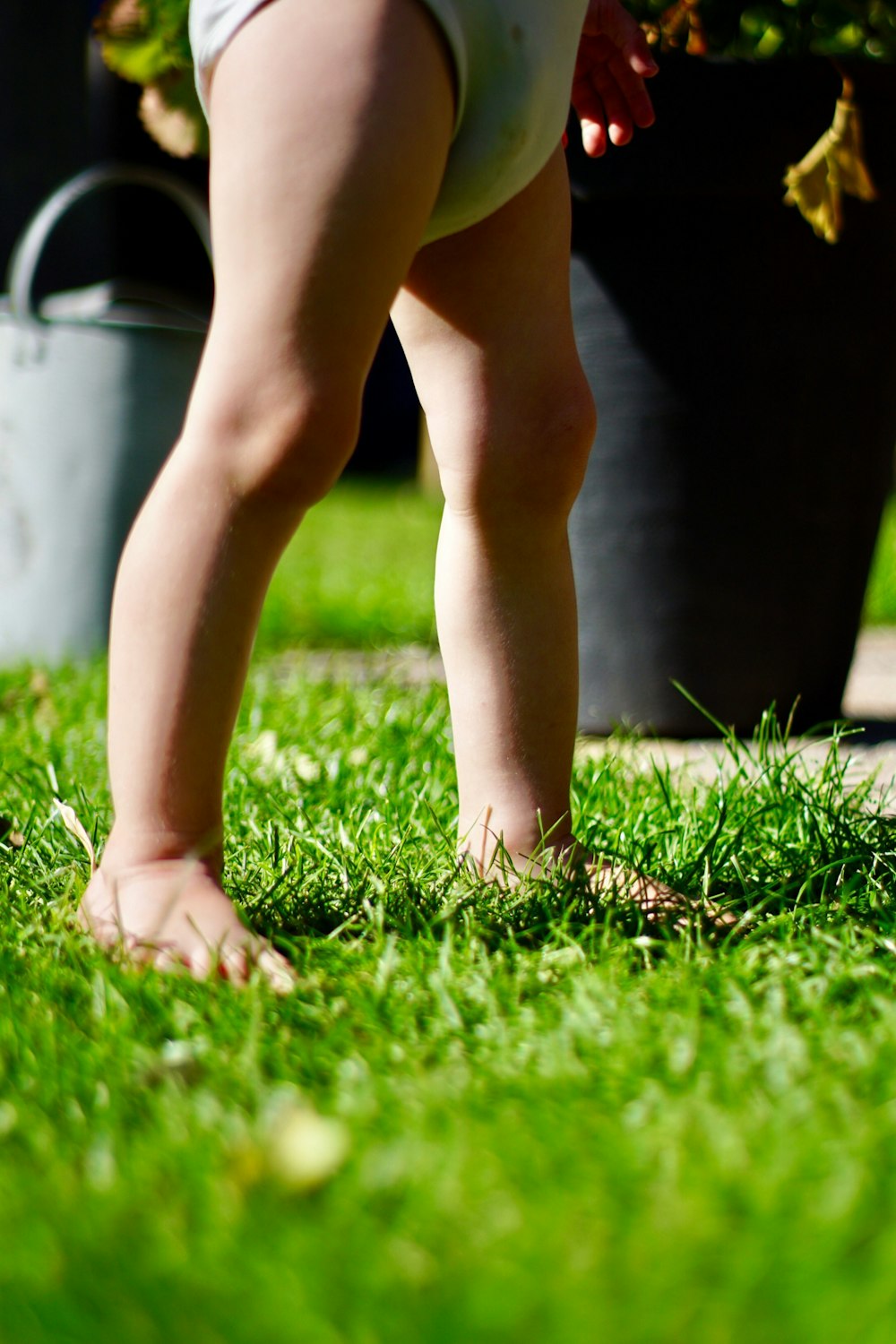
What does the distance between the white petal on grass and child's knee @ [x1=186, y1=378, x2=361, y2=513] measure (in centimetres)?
44

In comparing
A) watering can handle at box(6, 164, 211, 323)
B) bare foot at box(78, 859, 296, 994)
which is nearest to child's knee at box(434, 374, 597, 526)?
bare foot at box(78, 859, 296, 994)

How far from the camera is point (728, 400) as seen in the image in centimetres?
229

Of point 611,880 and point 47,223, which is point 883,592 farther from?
point 611,880

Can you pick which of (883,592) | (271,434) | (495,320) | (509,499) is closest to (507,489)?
(509,499)

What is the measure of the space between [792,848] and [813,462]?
3.16 ft

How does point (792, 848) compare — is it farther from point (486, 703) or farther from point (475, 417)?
point (475, 417)

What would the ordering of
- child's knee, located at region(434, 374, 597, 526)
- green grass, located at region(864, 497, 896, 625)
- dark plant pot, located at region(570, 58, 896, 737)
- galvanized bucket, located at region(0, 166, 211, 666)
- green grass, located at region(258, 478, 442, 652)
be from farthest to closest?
green grass, located at region(864, 497, 896, 625), green grass, located at region(258, 478, 442, 652), galvanized bucket, located at region(0, 166, 211, 666), dark plant pot, located at region(570, 58, 896, 737), child's knee, located at region(434, 374, 597, 526)

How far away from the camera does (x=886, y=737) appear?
2.39m

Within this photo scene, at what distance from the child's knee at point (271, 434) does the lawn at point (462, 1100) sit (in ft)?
1.29

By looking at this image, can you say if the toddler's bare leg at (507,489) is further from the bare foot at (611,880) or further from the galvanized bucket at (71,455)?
the galvanized bucket at (71,455)

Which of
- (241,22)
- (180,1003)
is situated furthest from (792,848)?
(241,22)

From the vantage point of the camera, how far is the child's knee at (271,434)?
3.78 ft

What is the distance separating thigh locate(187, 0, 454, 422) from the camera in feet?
3.71

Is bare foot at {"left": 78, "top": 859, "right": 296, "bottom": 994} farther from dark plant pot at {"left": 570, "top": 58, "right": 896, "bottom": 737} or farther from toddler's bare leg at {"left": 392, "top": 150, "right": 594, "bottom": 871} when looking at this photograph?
dark plant pot at {"left": 570, "top": 58, "right": 896, "bottom": 737}
